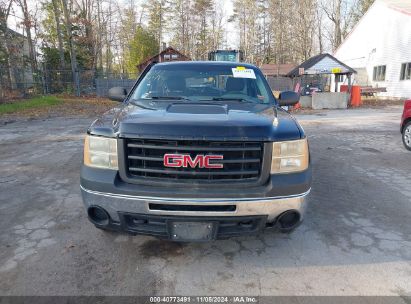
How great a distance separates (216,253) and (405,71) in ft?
81.3

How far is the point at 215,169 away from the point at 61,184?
337 cm

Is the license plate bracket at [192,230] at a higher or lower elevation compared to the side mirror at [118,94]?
lower

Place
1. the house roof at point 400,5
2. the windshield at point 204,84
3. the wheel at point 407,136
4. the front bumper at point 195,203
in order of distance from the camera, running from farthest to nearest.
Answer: the house roof at point 400,5
the wheel at point 407,136
the windshield at point 204,84
the front bumper at point 195,203

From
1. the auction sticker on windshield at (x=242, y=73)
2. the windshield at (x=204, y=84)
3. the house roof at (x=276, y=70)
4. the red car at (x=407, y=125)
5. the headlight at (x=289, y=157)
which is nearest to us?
the headlight at (x=289, y=157)

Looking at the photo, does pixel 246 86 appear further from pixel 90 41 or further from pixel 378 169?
pixel 90 41

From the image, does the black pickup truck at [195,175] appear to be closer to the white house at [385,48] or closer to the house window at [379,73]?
the white house at [385,48]

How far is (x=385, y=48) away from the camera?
81.5ft

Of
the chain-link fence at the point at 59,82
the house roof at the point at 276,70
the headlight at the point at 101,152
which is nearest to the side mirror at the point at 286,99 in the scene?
the headlight at the point at 101,152

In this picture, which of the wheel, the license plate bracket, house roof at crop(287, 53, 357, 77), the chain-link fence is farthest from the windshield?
the chain-link fence

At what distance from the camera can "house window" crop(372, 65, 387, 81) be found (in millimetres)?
25266

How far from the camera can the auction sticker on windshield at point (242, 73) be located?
402cm

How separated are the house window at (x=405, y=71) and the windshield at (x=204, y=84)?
2261cm

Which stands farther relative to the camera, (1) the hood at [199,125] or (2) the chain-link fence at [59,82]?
(2) the chain-link fence at [59,82]

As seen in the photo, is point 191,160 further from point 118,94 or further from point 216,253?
point 118,94
